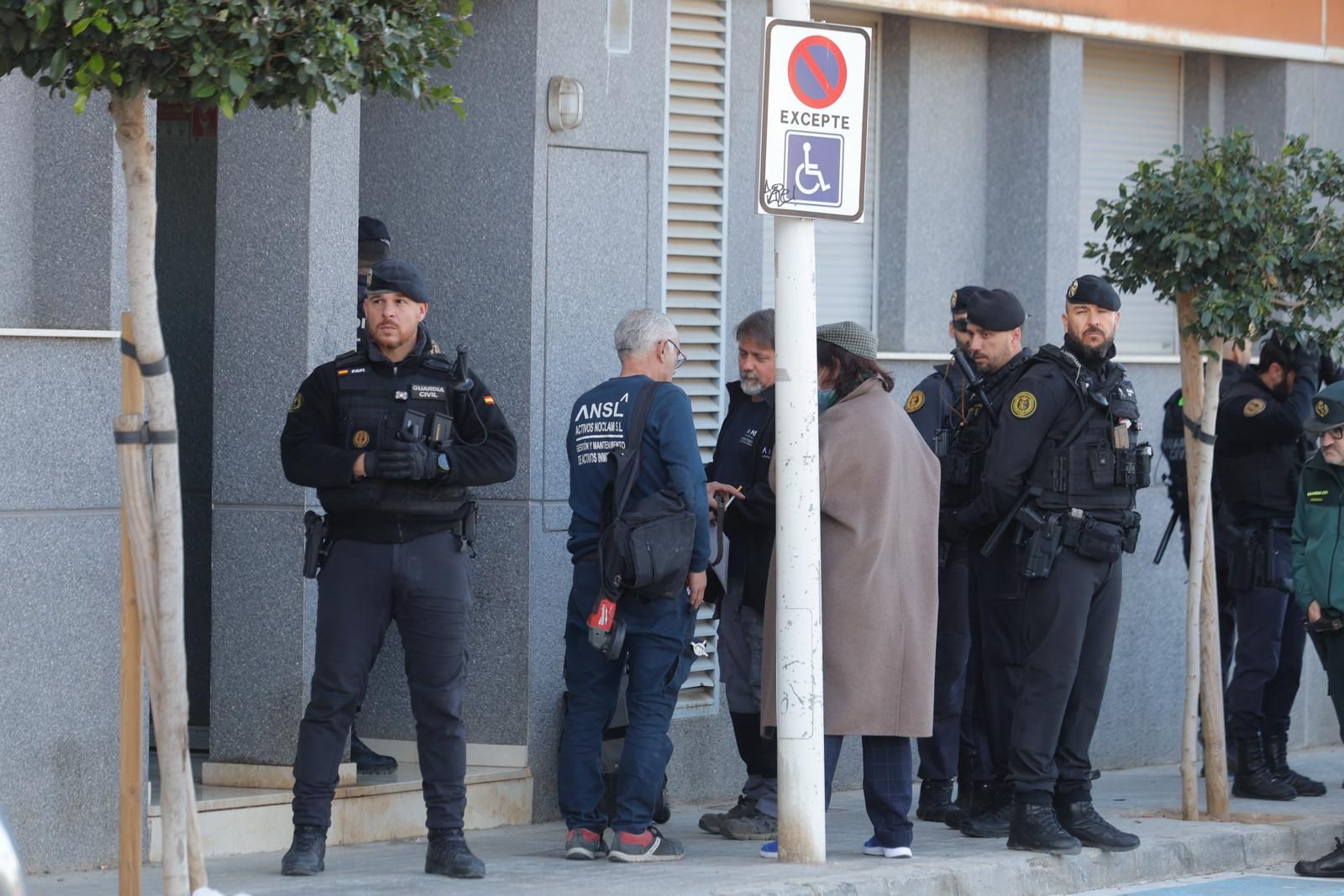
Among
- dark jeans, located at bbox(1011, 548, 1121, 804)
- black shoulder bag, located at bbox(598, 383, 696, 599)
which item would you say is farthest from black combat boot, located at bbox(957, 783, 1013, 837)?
black shoulder bag, located at bbox(598, 383, 696, 599)

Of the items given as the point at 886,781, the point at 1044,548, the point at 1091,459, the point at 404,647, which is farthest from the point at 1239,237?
the point at 404,647

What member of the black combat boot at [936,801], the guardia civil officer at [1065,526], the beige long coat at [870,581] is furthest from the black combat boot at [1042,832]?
the black combat boot at [936,801]

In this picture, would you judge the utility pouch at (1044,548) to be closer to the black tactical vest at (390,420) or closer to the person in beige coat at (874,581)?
the person in beige coat at (874,581)

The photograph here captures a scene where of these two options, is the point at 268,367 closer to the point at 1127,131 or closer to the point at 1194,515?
the point at 1194,515

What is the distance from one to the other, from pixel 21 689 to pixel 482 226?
2.91 meters

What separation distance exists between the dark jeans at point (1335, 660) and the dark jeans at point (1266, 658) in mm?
1337

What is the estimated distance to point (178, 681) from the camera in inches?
206

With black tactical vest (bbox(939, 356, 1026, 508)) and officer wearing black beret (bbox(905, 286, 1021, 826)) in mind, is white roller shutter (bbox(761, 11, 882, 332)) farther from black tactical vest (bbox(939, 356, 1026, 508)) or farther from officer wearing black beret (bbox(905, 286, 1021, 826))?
black tactical vest (bbox(939, 356, 1026, 508))

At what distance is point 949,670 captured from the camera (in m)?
8.72

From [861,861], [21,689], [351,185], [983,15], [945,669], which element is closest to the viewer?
[21,689]

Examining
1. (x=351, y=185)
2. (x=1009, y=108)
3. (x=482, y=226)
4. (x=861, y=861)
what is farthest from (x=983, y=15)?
(x=861, y=861)

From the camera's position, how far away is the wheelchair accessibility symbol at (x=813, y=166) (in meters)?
7.14

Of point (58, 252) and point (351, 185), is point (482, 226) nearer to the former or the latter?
point (351, 185)

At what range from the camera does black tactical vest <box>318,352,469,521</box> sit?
6.92 meters
